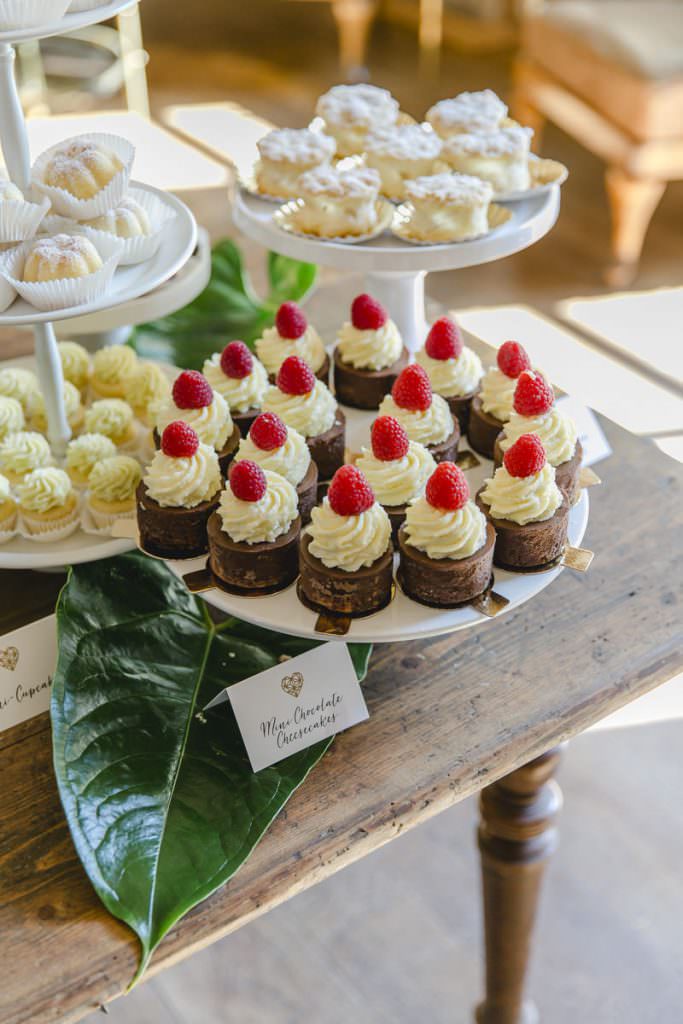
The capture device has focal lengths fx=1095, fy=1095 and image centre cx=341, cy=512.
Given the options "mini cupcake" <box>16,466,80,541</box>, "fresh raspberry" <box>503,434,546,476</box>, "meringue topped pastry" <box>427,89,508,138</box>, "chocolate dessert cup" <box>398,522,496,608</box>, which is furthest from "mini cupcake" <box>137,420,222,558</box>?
"meringue topped pastry" <box>427,89,508,138</box>

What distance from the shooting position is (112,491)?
1.36 metres

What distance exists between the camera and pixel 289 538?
121 centimetres

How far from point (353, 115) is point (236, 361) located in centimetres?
62

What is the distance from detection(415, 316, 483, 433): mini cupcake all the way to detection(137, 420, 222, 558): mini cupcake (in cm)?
35

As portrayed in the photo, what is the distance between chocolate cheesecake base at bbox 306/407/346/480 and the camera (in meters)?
1.37

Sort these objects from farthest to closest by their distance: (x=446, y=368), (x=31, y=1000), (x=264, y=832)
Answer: (x=446, y=368) → (x=264, y=832) → (x=31, y=1000)

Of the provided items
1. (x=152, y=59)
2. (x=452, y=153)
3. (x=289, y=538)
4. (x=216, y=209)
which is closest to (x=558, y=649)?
(x=289, y=538)

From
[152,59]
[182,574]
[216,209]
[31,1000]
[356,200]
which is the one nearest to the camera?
[31,1000]

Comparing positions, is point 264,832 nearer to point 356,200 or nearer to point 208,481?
point 208,481

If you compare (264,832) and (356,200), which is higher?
(356,200)

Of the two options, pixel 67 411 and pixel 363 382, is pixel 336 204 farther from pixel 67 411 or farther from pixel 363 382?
pixel 67 411

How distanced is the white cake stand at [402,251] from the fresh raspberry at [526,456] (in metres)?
0.37

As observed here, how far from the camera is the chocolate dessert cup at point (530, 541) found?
1202 millimetres

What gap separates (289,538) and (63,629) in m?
0.28
